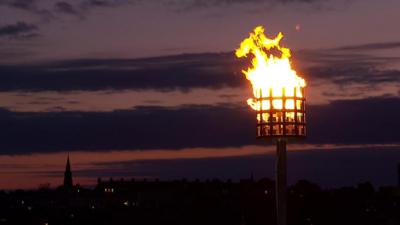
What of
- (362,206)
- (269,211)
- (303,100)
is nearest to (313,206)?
(269,211)

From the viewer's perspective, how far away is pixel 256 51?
52656mm

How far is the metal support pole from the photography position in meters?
52.9

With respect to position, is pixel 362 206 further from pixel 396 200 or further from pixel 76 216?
pixel 76 216

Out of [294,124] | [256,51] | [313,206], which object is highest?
[313,206]

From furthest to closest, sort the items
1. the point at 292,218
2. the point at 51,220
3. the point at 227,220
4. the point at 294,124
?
the point at 51,220 < the point at 227,220 < the point at 292,218 < the point at 294,124

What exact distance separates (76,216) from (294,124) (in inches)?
5764

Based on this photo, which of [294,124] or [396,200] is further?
[396,200]

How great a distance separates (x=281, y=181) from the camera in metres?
53.4

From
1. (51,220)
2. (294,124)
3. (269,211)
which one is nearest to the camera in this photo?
(294,124)

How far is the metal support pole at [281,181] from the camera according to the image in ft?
173

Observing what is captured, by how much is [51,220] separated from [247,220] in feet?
145

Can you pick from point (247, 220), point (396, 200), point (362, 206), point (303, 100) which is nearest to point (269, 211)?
point (247, 220)

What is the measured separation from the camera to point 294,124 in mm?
51719

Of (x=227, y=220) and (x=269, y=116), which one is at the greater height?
(x=227, y=220)
